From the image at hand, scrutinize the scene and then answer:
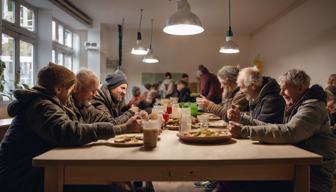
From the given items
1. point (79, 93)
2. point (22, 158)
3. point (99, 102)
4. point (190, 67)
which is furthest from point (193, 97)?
point (22, 158)

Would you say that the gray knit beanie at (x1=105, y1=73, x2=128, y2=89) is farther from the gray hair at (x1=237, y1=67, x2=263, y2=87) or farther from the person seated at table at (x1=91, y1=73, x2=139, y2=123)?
the gray hair at (x1=237, y1=67, x2=263, y2=87)

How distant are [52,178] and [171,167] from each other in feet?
1.67

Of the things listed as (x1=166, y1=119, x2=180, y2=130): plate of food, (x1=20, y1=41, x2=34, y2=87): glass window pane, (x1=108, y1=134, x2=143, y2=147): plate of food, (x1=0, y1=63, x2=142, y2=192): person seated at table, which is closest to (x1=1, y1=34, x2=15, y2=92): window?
(x1=20, y1=41, x2=34, y2=87): glass window pane

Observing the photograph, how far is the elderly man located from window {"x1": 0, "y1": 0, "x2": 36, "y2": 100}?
3.29 metres

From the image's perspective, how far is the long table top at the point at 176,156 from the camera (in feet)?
4.08

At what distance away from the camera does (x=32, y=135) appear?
1.48 metres

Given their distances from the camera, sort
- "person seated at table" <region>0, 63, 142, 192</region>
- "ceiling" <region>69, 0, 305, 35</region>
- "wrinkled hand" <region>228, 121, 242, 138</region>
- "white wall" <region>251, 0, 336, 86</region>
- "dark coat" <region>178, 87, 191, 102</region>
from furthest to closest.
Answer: "dark coat" <region>178, 87, 191, 102</region>, "ceiling" <region>69, 0, 305, 35</region>, "white wall" <region>251, 0, 336, 86</region>, "wrinkled hand" <region>228, 121, 242, 138</region>, "person seated at table" <region>0, 63, 142, 192</region>

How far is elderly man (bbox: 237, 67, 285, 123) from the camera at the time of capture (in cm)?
211

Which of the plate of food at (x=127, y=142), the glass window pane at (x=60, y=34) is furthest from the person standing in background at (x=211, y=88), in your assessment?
the plate of food at (x=127, y=142)

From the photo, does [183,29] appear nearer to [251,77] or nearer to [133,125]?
[251,77]

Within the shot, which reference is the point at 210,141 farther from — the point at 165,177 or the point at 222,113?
the point at 222,113

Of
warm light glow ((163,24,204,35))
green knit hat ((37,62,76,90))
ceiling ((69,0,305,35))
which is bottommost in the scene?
green knit hat ((37,62,76,90))

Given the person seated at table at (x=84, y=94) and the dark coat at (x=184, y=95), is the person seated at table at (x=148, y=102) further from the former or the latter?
the person seated at table at (x=84, y=94)

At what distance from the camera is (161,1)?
5.36 metres
